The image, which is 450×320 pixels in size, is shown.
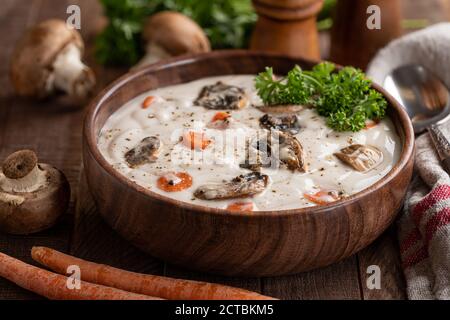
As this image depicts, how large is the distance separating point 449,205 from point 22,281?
1954 mm

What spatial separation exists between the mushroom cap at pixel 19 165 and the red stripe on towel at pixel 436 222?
1854mm

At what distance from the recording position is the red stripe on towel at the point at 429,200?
364cm

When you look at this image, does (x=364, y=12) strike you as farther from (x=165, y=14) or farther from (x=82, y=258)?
(x=82, y=258)

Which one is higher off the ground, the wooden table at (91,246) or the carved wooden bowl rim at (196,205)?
the carved wooden bowl rim at (196,205)

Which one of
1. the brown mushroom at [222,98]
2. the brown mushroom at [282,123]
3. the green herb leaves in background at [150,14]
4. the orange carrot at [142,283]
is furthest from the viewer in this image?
the green herb leaves in background at [150,14]

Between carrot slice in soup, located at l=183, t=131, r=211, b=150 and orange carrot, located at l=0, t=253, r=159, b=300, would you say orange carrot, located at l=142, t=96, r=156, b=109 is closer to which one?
carrot slice in soup, located at l=183, t=131, r=211, b=150

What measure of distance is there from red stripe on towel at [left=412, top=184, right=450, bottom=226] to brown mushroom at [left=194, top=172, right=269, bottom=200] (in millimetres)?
763

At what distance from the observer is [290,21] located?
4.92 meters

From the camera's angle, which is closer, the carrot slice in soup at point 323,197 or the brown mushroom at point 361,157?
the carrot slice in soup at point 323,197

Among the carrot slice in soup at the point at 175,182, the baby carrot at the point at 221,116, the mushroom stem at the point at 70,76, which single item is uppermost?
the carrot slice in soup at the point at 175,182

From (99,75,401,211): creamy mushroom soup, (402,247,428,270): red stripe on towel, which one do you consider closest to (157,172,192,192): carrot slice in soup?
(99,75,401,211): creamy mushroom soup

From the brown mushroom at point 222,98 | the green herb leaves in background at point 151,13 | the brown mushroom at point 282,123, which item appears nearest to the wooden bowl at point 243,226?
the brown mushroom at point 282,123

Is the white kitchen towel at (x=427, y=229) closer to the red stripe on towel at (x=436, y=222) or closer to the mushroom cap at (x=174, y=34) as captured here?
the red stripe on towel at (x=436, y=222)
